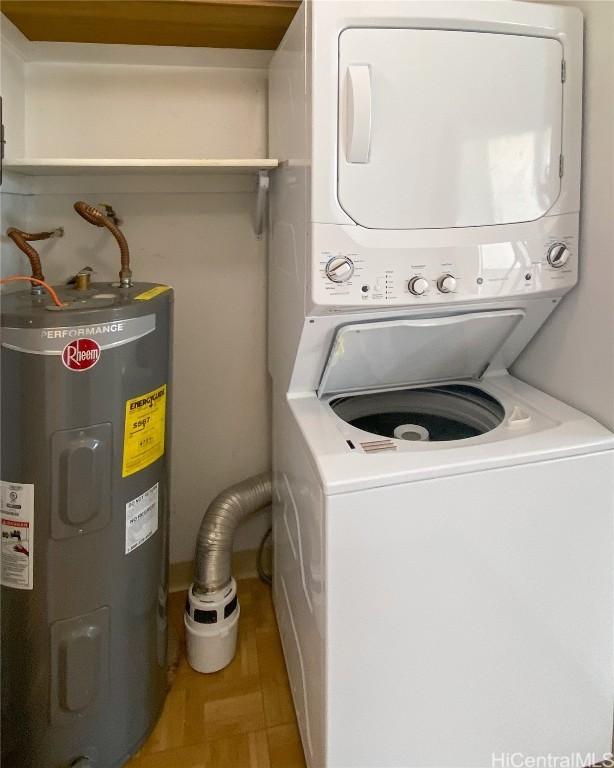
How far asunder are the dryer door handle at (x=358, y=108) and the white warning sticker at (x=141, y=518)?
85 centimetres

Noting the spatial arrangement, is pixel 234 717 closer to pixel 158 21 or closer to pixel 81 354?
pixel 81 354

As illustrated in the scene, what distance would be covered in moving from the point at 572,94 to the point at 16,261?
1.42 meters

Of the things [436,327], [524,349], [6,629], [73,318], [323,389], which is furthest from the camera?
[524,349]

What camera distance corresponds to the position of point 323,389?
138 centimetres

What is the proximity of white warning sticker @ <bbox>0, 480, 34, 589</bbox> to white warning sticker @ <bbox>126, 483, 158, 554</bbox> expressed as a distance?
0.19m

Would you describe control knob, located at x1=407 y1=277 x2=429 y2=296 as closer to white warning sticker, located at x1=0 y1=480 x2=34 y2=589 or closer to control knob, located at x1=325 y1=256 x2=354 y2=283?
control knob, located at x1=325 y1=256 x2=354 y2=283

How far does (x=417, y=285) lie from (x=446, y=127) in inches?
12.6

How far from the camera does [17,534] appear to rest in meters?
1.09

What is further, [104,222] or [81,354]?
[104,222]

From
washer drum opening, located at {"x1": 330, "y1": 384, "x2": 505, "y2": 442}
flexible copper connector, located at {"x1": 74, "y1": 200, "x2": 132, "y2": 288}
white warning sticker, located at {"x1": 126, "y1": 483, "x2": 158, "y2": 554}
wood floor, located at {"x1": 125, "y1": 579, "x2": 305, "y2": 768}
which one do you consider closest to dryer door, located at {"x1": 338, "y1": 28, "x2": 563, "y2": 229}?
washer drum opening, located at {"x1": 330, "y1": 384, "x2": 505, "y2": 442}

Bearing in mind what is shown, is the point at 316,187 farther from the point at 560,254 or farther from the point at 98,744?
the point at 98,744

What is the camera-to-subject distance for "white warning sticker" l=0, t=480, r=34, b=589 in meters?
1.08

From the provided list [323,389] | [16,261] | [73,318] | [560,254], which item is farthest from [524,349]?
[16,261]

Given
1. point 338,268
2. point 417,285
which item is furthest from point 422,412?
point 338,268
